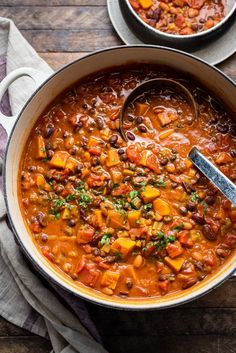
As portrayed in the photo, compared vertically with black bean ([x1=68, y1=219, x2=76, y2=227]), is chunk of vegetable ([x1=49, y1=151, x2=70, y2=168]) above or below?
above

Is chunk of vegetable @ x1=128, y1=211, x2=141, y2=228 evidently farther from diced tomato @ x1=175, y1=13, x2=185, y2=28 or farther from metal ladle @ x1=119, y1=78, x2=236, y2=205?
diced tomato @ x1=175, y1=13, x2=185, y2=28

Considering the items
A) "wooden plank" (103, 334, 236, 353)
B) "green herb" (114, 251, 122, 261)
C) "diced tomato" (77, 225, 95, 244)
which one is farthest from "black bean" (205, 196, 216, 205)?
"wooden plank" (103, 334, 236, 353)

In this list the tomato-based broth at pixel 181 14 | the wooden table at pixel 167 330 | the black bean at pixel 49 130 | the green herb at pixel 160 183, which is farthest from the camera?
the tomato-based broth at pixel 181 14

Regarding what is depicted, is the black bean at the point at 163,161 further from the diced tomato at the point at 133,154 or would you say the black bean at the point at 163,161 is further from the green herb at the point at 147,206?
the green herb at the point at 147,206

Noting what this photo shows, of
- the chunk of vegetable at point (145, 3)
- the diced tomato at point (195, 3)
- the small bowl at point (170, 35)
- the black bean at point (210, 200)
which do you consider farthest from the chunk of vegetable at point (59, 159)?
the diced tomato at point (195, 3)

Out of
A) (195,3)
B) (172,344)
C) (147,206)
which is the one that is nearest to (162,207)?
(147,206)
